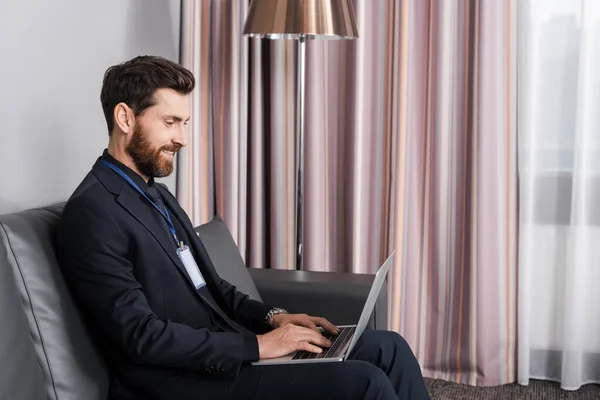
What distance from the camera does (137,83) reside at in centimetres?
188

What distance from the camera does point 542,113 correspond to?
9.92ft

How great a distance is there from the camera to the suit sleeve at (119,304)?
165 cm

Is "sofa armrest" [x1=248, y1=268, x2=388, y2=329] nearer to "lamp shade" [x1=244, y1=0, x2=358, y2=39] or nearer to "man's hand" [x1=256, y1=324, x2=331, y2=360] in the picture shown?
"man's hand" [x1=256, y1=324, x2=331, y2=360]

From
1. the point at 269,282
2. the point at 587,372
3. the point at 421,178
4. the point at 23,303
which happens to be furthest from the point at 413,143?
the point at 23,303

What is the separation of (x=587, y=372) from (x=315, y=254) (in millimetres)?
1209

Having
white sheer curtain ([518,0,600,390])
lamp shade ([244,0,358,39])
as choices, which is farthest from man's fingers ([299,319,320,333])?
white sheer curtain ([518,0,600,390])

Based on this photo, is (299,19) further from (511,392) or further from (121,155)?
(511,392)

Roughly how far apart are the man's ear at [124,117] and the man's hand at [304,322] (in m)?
0.65

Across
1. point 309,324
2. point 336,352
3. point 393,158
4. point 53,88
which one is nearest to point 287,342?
point 336,352

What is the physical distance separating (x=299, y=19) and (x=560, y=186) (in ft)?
4.08

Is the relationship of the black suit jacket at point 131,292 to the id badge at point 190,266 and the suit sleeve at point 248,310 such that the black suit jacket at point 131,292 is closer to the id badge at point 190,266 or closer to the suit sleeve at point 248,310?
the id badge at point 190,266

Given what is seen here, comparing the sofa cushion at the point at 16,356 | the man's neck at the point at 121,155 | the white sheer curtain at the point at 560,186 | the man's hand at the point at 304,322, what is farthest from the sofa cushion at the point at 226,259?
the white sheer curtain at the point at 560,186

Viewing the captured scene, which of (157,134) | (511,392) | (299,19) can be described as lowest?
(511,392)

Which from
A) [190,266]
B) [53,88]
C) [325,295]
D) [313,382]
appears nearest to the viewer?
[313,382]
